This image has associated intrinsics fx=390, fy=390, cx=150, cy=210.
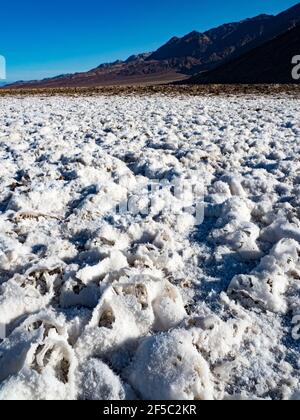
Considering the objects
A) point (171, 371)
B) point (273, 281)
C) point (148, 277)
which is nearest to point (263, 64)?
point (273, 281)

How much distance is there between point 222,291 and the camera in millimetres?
3906

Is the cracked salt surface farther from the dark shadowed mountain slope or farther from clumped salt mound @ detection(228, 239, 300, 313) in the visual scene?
the dark shadowed mountain slope

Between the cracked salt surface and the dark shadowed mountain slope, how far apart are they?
77573 mm

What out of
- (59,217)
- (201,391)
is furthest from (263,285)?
(59,217)

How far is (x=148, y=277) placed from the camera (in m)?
3.74

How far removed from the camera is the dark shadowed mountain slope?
81812 mm

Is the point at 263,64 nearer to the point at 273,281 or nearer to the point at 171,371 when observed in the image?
the point at 273,281

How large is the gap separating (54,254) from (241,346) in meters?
2.27

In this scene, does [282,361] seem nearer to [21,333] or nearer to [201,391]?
[201,391]

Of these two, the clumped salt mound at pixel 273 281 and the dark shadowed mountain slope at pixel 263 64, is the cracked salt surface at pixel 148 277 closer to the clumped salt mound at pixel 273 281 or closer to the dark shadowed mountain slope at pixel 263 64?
the clumped salt mound at pixel 273 281

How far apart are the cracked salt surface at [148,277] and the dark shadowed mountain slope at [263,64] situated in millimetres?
77573

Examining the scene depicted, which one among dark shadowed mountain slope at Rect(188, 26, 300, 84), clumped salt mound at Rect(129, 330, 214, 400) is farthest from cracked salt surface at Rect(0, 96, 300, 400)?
dark shadowed mountain slope at Rect(188, 26, 300, 84)

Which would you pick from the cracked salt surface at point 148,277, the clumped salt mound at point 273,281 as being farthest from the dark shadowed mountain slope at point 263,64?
the clumped salt mound at point 273,281

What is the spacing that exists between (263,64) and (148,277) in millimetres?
94477
